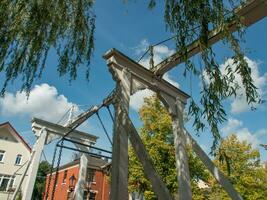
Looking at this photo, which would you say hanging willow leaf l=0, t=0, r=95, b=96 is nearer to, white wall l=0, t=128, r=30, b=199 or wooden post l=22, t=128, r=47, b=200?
wooden post l=22, t=128, r=47, b=200

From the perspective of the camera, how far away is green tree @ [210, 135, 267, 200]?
525 inches

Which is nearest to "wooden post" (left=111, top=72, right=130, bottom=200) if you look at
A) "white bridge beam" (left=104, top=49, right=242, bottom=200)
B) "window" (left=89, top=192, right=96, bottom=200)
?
"white bridge beam" (left=104, top=49, right=242, bottom=200)

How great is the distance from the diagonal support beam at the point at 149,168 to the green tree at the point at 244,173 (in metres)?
10.6

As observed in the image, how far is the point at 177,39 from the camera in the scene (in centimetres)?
245

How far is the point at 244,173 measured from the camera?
14.0 m

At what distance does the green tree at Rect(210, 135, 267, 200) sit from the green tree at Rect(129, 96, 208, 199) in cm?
129

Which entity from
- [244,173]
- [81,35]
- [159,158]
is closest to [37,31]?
[81,35]

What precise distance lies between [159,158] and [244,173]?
5230 millimetres

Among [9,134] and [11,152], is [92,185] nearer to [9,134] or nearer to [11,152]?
[11,152]

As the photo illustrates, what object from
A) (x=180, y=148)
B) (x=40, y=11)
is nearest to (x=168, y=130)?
(x=180, y=148)

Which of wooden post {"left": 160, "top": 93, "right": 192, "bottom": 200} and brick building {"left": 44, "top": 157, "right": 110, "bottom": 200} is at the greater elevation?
brick building {"left": 44, "top": 157, "right": 110, "bottom": 200}

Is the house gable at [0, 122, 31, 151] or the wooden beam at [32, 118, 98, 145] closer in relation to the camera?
the wooden beam at [32, 118, 98, 145]

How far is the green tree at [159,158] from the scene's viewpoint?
12477 millimetres

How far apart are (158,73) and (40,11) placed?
220cm
